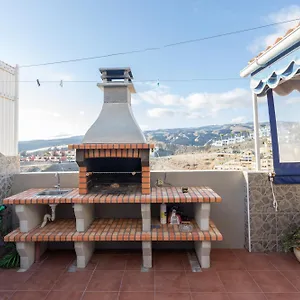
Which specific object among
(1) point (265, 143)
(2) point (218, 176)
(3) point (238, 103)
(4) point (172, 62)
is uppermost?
(4) point (172, 62)

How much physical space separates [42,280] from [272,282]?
2.78 metres

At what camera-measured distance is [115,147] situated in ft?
9.35

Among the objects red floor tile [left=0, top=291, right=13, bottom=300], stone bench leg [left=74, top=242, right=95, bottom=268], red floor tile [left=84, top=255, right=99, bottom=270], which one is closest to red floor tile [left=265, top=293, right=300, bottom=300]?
red floor tile [left=84, top=255, right=99, bottom=270]

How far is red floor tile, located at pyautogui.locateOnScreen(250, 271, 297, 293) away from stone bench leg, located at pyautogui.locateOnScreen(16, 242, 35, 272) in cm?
298

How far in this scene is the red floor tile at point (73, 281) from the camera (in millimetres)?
2518

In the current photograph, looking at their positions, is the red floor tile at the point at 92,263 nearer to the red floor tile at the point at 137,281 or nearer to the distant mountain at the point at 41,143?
the red floor tile at the point at 137,281

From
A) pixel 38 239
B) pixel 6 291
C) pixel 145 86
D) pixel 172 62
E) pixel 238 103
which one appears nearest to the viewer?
pixel 6 291

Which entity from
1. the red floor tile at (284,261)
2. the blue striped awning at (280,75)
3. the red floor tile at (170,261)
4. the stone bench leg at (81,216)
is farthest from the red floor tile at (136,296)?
the blue striped awning at (280,75)

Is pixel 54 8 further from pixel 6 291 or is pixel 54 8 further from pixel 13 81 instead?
pixel 6 291

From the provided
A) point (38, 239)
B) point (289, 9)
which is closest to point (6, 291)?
point (38, 239)

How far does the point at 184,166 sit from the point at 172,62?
2900mm

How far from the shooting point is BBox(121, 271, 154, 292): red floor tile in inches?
98.0

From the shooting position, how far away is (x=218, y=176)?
11.6ft

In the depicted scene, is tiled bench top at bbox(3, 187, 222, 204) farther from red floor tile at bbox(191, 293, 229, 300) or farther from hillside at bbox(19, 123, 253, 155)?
hillside at bbox(19, 123, 253, 155)
